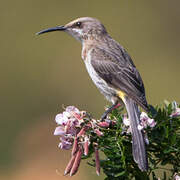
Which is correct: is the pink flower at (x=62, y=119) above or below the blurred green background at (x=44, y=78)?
below

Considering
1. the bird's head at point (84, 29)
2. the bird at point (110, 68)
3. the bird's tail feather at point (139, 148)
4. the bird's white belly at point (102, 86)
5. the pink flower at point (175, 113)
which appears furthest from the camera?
the bird's head at point (84, 29)

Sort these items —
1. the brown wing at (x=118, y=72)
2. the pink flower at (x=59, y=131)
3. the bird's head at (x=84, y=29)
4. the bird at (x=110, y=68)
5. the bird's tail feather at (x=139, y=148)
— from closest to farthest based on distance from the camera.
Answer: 1. the bird's tail feather at (x=139, y=148)
2. the pink flower at (x=59, y=131)
3. the bird at (x=110, y=68)
4. the brown wing at (x=118, y=72)
5. the bird's head at (x=84, y=29)

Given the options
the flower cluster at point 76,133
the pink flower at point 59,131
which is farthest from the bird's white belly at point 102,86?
the pink flower at point 59,131

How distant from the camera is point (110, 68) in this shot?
5711 millimetres

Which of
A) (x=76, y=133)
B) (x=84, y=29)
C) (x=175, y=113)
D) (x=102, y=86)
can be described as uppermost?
(x=84, y=29)

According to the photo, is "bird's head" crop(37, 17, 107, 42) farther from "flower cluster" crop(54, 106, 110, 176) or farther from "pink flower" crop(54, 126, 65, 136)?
"pink flower" crop(54, 126, 65, 136)

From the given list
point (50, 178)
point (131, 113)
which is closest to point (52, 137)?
point (50, 178)

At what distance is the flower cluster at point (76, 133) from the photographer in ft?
11.0

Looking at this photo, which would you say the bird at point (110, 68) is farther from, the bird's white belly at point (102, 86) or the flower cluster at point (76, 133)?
the flower cluster at point (76, 133)

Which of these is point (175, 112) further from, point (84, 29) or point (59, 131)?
point (84, 29)

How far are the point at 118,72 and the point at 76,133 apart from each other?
2237mm

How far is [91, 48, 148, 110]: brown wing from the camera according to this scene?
5.28 m

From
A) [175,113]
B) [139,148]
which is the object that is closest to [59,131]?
[139,148]

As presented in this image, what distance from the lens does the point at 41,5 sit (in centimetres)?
1093
